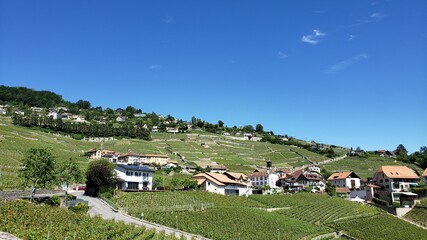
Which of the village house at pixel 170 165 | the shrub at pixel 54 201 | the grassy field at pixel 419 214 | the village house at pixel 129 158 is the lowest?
the grassy field at pixel 419 214

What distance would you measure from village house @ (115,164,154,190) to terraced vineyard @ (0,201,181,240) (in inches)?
1259

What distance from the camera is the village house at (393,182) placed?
80.9m

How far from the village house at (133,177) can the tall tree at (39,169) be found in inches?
923

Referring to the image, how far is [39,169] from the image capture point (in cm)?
4384

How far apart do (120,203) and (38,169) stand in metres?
13.4

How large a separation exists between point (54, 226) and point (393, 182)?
77715 millimetres

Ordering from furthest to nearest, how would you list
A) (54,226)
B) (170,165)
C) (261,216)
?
(170,165) → (261,216) → (54,226)

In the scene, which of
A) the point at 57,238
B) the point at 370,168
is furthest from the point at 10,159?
the point at 370,168

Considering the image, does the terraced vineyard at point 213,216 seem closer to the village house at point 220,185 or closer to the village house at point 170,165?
the village house at point 220,185

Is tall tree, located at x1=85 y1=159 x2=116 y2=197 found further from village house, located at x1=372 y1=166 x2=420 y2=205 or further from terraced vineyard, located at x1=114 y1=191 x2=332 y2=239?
village house, located at x1=372 y1=166 x2=420 y2=205

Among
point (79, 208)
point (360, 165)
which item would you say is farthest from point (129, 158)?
point (360, 165)

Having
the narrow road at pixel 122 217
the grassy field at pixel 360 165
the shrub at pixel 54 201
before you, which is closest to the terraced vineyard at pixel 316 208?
the narrow road at pixel 122 217

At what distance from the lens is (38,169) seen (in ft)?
144

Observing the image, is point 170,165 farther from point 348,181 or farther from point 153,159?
point 348,181
